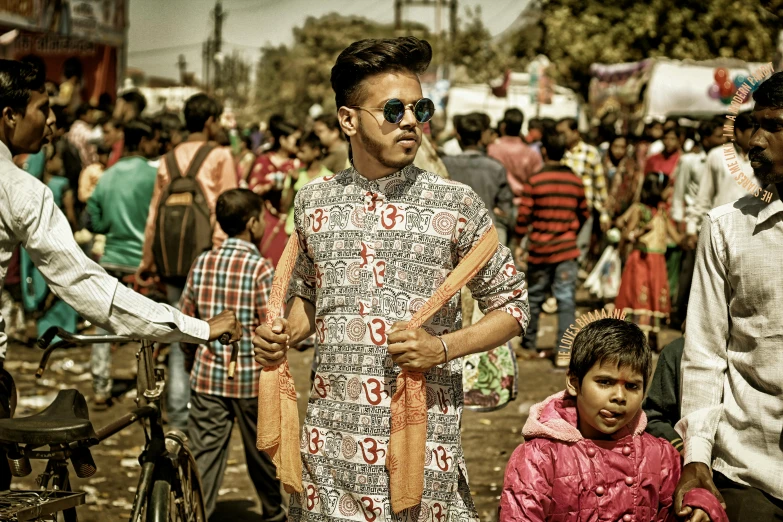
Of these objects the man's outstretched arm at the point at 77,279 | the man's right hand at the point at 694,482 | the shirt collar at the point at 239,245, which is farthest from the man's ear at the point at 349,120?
the shirt collar at the point at 239,245

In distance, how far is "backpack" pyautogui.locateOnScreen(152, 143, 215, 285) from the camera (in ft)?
24.0

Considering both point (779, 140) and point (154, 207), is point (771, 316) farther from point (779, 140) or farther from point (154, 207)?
point (154, 207)

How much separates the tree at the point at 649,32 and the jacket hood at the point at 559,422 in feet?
90.7

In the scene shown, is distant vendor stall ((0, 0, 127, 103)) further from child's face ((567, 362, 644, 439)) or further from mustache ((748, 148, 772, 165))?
mustache ((748, 148, 772, 165))

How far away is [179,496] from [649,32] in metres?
28.6

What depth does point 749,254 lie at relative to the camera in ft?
9.76

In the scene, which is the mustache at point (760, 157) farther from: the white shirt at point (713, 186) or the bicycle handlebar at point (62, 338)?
the white shirt at point (713, 186)

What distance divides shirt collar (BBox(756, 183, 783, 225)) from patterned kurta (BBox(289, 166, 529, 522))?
726mm

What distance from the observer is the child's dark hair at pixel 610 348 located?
124 inches

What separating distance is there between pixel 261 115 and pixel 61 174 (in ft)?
201

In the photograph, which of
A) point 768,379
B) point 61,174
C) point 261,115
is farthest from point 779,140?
point 261,115

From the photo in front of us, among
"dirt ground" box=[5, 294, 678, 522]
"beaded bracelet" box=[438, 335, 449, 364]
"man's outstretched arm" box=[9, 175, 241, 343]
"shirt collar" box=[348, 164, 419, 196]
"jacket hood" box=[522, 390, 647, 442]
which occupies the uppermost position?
"shirt collar" box=[348, 164, 419, 196]

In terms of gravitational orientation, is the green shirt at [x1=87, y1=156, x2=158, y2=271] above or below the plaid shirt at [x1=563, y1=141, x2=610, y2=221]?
below

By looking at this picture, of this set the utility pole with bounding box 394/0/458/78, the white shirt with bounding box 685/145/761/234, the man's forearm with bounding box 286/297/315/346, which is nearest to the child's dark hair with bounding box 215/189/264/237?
the man's forearm with bounding box 286/297/315/346
